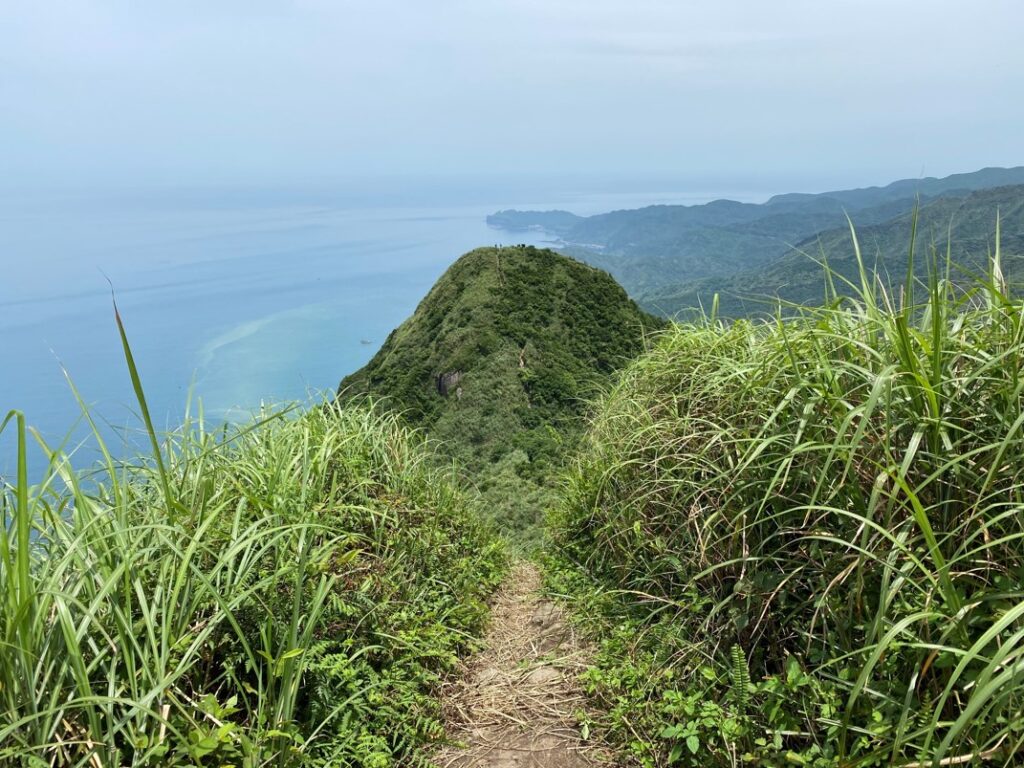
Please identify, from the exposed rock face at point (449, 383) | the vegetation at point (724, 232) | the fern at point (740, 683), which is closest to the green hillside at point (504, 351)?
the exposed rock face at point (449, 383)

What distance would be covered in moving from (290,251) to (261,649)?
20505cm

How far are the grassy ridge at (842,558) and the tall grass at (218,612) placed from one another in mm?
739

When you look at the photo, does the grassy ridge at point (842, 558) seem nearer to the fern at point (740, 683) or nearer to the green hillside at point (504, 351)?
the fern at point (740, 683)

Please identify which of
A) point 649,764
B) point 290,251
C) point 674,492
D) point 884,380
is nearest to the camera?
point 884,380

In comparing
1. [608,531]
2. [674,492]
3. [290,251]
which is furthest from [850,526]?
[290,251]

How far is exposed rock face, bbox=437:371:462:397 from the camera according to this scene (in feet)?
84.3

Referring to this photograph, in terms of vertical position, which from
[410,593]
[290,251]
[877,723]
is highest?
[290,251]

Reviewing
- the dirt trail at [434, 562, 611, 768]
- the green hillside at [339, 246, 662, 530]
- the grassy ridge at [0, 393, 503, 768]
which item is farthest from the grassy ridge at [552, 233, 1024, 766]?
the green hillside at [339, 246, 662, 530]

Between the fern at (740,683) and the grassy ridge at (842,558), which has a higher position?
the grassy ridge at (842,558)

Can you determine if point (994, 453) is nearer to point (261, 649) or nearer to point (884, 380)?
point (884, 380)

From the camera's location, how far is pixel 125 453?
2.18 metres

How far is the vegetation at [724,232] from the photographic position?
96375 millimetres

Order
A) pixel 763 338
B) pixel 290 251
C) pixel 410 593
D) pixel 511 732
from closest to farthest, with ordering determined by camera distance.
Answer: pixel 511 732
pixel 410 593
pixel 763 338
pixel 290 251

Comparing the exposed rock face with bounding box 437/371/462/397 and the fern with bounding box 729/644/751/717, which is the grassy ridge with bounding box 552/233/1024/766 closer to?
the fern with bounding box 729/644/751/717
